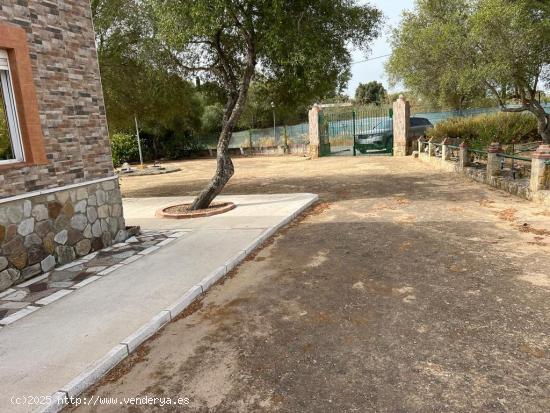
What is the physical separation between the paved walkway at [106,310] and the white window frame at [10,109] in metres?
2.15

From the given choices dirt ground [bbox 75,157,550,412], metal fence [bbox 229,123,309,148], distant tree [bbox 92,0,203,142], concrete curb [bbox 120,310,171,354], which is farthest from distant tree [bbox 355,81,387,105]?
concrete curb [bbox 120,310,171,354]

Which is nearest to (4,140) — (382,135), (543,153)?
(543,153)

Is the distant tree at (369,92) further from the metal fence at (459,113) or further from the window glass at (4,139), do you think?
the window glass at (4,139)

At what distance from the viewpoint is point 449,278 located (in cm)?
508

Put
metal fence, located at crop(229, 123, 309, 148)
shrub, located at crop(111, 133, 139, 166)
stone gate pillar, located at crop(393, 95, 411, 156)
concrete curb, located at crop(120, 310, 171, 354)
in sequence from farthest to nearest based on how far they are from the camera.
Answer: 1. shrub, located at crop(111, 133, 139, 166)
2. metal fence, located at crop(229, 123, 309, 148)
3. stone gate pillar, located at crop(393, 95, 411, 156)
4. concrete curb, located at crop(120, 310, 171, 354)

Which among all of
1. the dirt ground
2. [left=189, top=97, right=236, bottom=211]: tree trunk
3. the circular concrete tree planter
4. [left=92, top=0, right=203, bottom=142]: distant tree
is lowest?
the dirt ground

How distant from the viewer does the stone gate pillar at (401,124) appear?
66.0ft

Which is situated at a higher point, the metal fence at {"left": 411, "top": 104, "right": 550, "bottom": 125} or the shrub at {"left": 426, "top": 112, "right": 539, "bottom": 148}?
the metal fence at {"left": 411, "top": 104, "right": 550, "bottom": 125}

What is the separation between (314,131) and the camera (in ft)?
74.2

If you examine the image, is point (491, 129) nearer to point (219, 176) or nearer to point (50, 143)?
point (219, 176)

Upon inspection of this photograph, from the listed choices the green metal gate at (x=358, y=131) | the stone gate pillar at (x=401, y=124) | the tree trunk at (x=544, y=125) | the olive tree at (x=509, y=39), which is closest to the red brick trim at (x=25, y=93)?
the olive tree at (x=509, y=39)

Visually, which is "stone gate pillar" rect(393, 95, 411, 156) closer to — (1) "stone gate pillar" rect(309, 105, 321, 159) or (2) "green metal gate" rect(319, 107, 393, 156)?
(2) "green metal gate" rect(319, 107, 393, 156)

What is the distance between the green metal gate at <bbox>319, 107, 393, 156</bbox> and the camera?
70.4 feet

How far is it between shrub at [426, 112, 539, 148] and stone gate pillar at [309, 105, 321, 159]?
5.80 m
